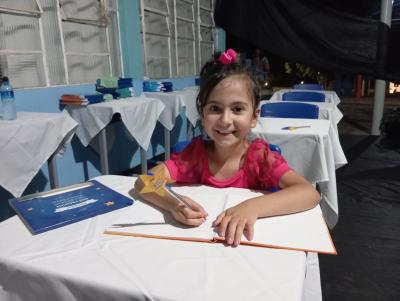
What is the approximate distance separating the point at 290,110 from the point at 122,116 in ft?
4.11

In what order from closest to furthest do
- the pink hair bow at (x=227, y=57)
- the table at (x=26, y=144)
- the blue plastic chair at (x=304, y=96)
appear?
the pink hair bow at (x=227, y=57) < the table at (x=26, y=144) < the blue plastic chair at (x=304, y=96)

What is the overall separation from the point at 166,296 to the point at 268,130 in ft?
4.89

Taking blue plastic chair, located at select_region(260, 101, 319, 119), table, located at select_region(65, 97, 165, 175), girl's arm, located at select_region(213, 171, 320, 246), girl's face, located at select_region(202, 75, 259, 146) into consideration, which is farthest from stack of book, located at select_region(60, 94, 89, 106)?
girl's arm, located at select_region(213, 171, 320, 246)

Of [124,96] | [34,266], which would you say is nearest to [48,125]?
[124,96]

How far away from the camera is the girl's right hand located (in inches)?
25.6

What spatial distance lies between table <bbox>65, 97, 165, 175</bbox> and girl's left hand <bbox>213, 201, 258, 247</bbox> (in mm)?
1952

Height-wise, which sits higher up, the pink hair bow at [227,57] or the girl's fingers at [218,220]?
the pink hair bow at [227,57]

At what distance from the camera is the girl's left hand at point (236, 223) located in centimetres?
59

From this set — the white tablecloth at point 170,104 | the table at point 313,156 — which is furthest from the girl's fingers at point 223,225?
the white tablecloth at point 170,104

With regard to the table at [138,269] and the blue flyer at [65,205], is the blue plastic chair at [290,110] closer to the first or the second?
the blue flyer at [65,205]

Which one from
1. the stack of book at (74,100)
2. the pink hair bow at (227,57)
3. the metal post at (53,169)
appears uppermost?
the pink hair bow at (227,57)

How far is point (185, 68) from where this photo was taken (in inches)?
184

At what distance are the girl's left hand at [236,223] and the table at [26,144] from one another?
1.42 m

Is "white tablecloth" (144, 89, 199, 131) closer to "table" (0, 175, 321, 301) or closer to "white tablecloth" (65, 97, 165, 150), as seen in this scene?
"white tablecloth" (65, 97, 165, 150)
